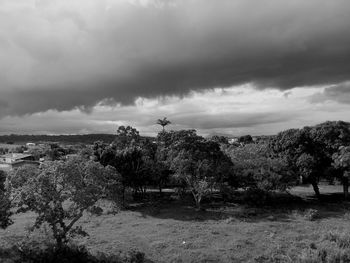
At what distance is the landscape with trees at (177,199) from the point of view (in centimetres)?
2209

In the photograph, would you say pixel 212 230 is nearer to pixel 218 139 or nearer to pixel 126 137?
pixel 126 137

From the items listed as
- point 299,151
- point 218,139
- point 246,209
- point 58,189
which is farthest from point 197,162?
point 218,139

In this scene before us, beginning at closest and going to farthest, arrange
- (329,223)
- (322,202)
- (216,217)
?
(329,223), (216,217), (322,202)

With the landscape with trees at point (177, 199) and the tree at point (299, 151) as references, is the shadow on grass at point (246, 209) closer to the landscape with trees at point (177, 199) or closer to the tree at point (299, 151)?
the landscape with trees at point (177, 199)

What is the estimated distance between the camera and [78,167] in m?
A: 22.4

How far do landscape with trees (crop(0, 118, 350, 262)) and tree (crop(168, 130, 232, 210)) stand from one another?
9 centimetres

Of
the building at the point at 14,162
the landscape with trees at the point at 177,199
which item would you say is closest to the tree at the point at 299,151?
the landscape with trees at the point at 177,199

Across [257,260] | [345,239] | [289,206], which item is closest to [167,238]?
[257,260]

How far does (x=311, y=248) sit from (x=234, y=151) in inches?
876

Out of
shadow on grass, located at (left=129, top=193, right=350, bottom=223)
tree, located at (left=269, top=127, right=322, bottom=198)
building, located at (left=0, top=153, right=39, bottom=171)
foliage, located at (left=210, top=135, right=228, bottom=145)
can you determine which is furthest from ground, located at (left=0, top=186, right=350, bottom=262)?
building, located at (left=0, top=153, right=39, bottom=171)

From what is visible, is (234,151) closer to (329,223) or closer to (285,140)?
(285,140)

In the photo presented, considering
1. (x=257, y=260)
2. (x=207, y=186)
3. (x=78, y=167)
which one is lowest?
(x=257, y=260)

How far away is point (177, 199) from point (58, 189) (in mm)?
21650

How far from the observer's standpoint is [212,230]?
29000 mm
